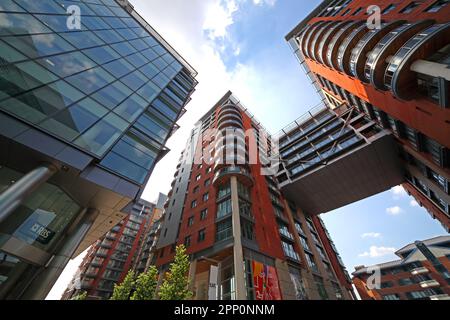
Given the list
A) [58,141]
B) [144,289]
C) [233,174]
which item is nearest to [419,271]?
[233,174]

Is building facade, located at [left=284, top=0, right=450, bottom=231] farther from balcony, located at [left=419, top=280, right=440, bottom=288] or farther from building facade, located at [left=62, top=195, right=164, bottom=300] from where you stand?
building facade, located at [left=62, top=195, right=164, bottom=300]

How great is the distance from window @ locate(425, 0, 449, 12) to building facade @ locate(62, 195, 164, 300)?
197 feet

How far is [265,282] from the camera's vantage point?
18312mm

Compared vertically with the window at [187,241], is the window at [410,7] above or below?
above

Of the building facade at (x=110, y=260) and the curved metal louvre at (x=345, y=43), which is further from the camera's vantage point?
the building facade at (x=110, y=260)

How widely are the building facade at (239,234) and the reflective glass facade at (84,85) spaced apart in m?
11.3

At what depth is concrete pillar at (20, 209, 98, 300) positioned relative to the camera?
946 cm

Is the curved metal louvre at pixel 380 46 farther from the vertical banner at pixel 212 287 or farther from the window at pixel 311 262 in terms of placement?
the window at pixel 311 262

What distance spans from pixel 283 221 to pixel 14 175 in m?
29.8

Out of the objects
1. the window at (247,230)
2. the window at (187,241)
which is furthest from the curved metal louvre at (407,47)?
the window at (187,241)

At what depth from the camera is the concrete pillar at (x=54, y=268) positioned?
31.0 ft

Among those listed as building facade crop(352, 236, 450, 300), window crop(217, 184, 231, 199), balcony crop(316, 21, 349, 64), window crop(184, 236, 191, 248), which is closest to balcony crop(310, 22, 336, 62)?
balcony crop(316, 21, 349, 64)
